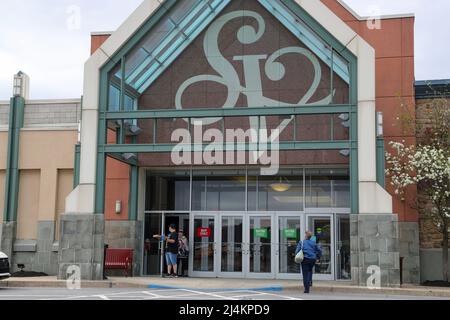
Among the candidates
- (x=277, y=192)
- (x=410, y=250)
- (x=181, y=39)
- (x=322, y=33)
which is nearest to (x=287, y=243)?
(x=277, y=192)

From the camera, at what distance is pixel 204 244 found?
2206cm

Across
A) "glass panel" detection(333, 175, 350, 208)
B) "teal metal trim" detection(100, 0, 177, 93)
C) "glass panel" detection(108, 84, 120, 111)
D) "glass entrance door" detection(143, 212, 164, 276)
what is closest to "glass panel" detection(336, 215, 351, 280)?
"glass panel" detection(333, 175, 350, 208)

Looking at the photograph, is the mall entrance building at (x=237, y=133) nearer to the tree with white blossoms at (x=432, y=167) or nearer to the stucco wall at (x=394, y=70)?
the stucco wall at (x=394, y=70)

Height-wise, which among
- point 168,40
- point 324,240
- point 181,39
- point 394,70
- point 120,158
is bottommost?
point 324,240

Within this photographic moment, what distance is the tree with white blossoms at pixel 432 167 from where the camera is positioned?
1900 cm

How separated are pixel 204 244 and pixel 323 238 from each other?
13.5 ft

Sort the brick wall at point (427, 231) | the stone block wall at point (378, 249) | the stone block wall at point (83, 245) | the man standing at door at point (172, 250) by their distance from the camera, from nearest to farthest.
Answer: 1. the stone block wall at point (378, 249)
2. the stone block wall at point (83, 245)
3. the brick wall at point (427, 231)
4. the man standing at door at point (172, 250)

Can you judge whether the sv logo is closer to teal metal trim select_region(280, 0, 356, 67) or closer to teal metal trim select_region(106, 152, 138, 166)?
teal metal trim select_region(106, 152, 138, 166)

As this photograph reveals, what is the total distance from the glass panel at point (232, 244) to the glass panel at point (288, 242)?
4.65ft

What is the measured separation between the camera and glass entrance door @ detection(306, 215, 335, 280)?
21.3 metres

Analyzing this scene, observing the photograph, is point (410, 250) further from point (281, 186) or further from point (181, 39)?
point (181, 39)

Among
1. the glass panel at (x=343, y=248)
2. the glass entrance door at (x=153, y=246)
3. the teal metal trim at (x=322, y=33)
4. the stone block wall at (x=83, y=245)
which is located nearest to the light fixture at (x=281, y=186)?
the glass panel at (x=343, y=248)
